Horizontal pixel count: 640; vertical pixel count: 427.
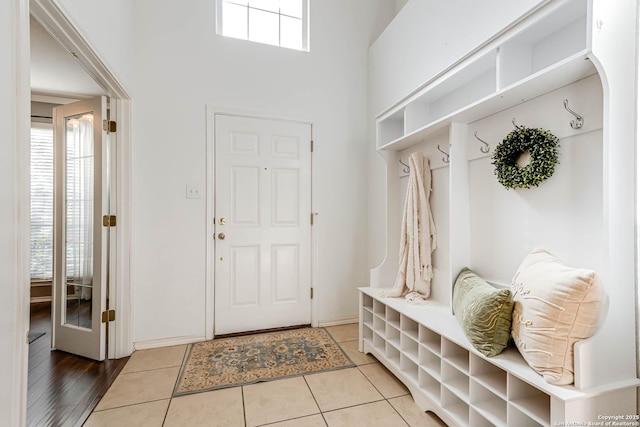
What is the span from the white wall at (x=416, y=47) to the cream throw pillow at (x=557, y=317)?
1126 mm

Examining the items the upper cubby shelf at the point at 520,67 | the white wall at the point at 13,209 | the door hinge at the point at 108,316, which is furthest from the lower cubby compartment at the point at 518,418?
the door hinge at the point at 108,316

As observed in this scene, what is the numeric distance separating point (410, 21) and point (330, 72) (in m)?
0.92

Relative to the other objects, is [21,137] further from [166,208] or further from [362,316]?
[362,316]

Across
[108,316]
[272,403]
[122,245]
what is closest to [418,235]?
[272,403]

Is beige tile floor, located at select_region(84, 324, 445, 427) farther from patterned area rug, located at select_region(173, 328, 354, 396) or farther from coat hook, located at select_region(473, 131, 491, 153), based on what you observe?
coat hook, located at select_region(473, 131, 491, 153)

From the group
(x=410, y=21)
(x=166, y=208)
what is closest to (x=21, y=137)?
(x=166, y=208)

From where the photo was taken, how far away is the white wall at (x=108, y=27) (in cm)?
158

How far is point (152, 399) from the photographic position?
1852 millimetres

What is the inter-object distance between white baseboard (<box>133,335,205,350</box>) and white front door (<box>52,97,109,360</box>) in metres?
0.26

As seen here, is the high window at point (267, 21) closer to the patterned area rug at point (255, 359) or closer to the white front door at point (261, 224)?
the white front door at point (261, 224)

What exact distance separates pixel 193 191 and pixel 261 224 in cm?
67

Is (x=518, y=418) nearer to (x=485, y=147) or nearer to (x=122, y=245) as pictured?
(x=485, y=147)

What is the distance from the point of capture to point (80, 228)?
2432 mm

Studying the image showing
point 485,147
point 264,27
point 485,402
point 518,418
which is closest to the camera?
point 518,418
